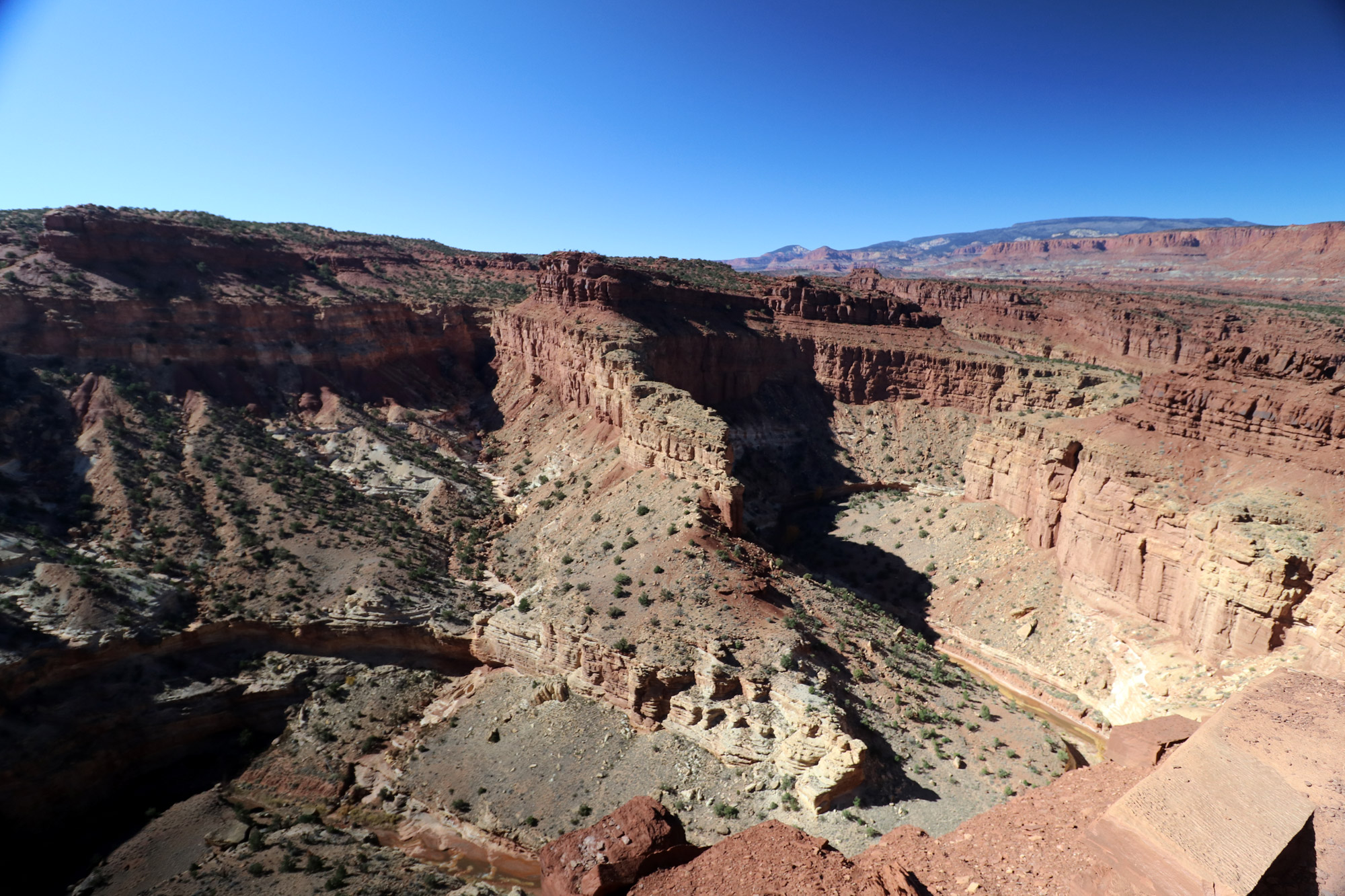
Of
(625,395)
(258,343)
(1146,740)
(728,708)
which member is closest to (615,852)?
(728,708)

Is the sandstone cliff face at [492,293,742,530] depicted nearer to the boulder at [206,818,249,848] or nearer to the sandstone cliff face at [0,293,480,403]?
the sandstone cliff face at [0,293,480,403]

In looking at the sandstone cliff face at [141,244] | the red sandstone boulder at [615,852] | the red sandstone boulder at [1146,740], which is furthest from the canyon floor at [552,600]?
the red sandstone boulder at [615,852]

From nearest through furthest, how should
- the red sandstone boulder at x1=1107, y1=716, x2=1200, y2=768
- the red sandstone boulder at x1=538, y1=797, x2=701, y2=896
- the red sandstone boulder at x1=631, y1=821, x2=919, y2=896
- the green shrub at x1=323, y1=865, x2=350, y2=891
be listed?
the red sandstone boulder at x1=631, y1=821, x2=919, y2=896 → the red sandstone boulder at x1=538, y1=797, x2=701, y2=896 → the red sandstone boulder at x1=1107, y1=716, x2=1200, y2=768 → the green shrub at x1=323, y1=865, x2=350, y2=891

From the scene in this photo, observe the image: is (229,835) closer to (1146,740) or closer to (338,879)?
(338,879)

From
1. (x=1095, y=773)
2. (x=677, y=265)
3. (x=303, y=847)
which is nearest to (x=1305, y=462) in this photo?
(x=1095, y=773)

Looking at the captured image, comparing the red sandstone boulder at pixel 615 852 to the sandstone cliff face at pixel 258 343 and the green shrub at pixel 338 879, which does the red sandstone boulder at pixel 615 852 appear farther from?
the sandstone cliff face at pixel 258 343

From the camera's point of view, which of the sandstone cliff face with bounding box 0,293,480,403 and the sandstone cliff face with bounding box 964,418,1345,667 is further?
the sandstone cliff face with bounding box 0,293,480,403

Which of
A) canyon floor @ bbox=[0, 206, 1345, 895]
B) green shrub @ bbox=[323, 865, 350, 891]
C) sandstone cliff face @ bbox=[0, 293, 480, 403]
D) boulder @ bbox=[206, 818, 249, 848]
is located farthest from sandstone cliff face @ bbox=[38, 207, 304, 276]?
green shrub @ bbox=[323, 865, 350, 891]
